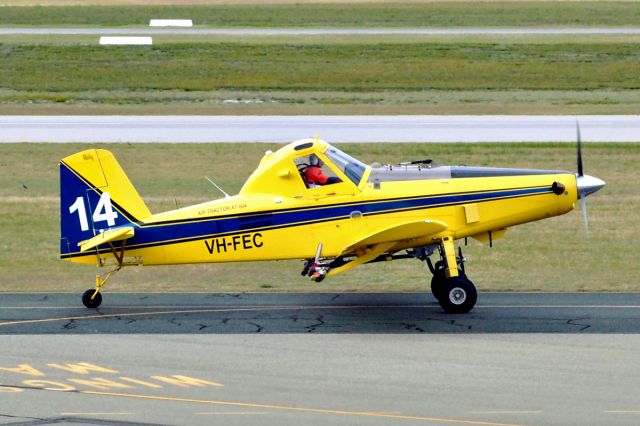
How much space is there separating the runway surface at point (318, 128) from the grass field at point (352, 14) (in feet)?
125

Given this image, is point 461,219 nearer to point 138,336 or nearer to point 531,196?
point 531,196

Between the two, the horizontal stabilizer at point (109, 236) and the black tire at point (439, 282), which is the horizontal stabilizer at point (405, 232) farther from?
the horizontal stabilizer at point (109, 236)

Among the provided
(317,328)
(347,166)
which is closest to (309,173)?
(347,166)

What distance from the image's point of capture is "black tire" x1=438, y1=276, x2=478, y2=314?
18.2 meters

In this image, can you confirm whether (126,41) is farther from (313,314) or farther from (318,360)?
(318,360)

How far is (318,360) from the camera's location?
619 inches

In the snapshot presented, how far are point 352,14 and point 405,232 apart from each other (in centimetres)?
7045

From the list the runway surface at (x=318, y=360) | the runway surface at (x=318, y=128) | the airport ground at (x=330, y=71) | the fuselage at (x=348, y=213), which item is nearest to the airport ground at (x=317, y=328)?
the runway surface at (x=318, y=360)

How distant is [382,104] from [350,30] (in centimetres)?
2949

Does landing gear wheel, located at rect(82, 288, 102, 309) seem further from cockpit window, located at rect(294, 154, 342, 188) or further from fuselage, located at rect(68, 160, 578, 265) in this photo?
cockpit window, located at rect(294, 154, 342, 188)

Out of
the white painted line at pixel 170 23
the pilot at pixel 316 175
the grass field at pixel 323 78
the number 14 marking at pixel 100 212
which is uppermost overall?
the white painted line at pixel 170 23

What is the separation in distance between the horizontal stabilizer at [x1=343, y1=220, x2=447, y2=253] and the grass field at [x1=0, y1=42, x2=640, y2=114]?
1069 inches

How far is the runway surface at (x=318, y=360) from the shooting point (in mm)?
13500

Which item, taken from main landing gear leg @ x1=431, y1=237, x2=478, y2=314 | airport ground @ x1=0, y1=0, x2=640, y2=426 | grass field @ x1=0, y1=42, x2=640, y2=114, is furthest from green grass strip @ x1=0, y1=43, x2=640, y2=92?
main landing gear leg @ x1=431, y1=237, x2=478, y2=314
